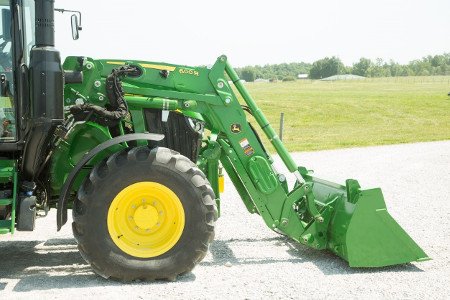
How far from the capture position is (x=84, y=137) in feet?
19.8

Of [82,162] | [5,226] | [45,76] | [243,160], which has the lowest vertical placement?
[5,226]

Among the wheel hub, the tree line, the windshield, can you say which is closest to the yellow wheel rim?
the wheel hub

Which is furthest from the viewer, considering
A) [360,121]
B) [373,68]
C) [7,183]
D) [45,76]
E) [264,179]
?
[373,68]

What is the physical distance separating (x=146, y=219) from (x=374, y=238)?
228 cm

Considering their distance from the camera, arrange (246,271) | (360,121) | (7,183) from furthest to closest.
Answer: (360,121) < (246,271) < (7,183)

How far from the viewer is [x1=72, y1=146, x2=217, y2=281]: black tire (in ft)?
18.0

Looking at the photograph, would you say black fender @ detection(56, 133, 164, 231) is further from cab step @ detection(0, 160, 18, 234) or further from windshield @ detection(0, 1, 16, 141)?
windshield @ detection(0, 1, 16, 141)

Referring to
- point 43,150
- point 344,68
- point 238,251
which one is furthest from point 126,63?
point 344,68

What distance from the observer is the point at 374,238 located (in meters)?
6.08

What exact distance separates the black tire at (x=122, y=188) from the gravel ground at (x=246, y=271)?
6.4 inches

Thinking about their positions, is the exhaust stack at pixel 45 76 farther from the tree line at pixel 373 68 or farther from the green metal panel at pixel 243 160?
the tree line at pixel 373 68

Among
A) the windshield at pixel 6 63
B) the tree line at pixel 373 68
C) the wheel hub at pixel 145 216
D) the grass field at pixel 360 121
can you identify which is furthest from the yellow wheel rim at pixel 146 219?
the tree line at pixel 373 68

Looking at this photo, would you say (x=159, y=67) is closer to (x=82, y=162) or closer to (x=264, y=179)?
(x=82, y=162)

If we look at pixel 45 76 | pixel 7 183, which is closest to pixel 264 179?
pixel 45 76
